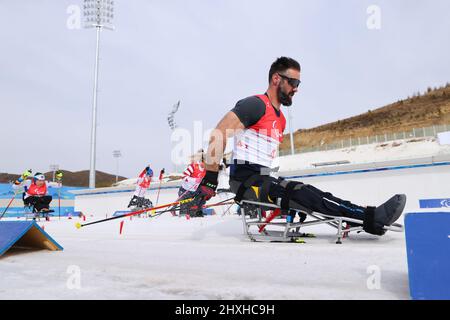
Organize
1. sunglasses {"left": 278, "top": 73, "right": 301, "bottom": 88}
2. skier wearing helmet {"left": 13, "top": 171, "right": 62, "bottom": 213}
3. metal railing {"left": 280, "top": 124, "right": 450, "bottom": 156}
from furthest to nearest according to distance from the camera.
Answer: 1. metal railing {"left": 280, "top": 124, "right": 450, "bottom": 156}
2. skier wearing helmet {"left": 13, "top": 171, "right": 62, "bottom": 213}
3. sunglasses {"left": 278, "top": 73, "right": 301, "bottom": 88}

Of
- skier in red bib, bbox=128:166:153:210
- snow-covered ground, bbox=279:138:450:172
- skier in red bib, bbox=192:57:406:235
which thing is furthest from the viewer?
snow-covered ground, bbox=279:138:450:172

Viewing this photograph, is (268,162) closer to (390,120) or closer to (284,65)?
(284,65)

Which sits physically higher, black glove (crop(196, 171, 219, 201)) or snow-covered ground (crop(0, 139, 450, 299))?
black glove (crop(196, 171, 219, 201))

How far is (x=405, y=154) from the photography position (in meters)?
22.6

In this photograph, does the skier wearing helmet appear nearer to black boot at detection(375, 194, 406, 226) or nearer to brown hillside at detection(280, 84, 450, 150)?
black boot at detection(375, 194, 406, 226)

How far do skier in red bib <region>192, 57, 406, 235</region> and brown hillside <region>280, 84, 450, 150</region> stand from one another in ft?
120

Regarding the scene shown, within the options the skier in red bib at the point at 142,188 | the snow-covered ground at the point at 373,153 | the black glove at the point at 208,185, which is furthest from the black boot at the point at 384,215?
the snow-covered ground at the point at 373,153

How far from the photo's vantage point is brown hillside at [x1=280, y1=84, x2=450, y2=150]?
3574 centimetres

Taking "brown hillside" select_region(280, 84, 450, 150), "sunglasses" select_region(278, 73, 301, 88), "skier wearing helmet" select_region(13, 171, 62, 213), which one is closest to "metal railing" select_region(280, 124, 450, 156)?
"brown hillside" select_region(280, 84, 450, 150)

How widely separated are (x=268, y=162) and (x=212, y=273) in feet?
5.30

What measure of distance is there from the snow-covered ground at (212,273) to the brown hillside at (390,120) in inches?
1483

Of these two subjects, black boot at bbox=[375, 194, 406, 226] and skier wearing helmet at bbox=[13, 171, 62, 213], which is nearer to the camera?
black boot at bbox=[375, 194, 406, 226]
